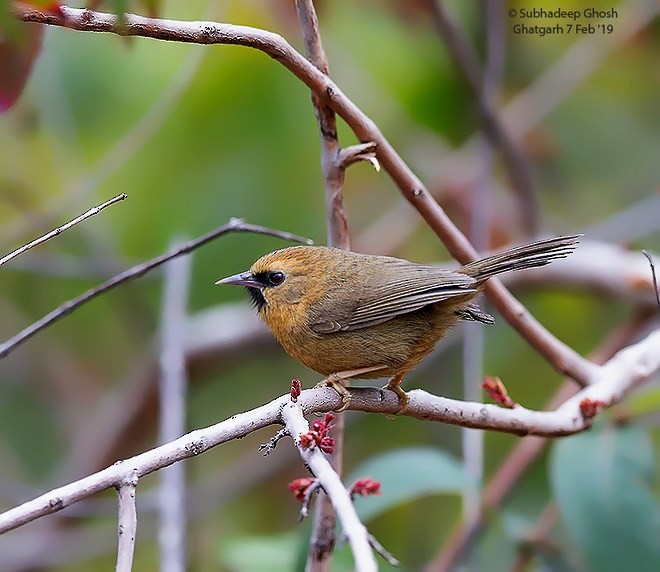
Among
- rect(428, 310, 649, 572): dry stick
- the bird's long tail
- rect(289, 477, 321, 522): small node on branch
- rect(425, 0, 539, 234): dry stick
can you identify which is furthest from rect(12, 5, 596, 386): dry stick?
rect(425, 0, 539, 234): dry stick

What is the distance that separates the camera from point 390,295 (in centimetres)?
330

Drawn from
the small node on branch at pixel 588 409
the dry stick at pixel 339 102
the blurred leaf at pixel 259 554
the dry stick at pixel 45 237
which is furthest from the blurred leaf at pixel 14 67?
the blurred leaf at pixel 259 554

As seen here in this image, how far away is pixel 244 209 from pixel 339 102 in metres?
3.19

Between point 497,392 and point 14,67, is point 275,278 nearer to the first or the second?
point 497,392

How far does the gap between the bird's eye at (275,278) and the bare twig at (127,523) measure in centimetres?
160

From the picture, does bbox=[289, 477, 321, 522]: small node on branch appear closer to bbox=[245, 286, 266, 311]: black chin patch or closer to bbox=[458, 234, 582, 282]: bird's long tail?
bbox=[458, 234, 582, 282]: bird's long tail

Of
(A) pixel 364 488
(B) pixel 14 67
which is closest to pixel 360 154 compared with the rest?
(B) pixel 14 67

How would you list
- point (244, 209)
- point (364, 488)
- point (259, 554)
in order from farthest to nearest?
point (244, 209)
point (259, 554)
point (364, 488)

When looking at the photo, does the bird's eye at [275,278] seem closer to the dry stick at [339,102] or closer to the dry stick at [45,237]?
the dry stick at [339,102]

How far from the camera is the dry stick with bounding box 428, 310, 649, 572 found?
4.21 metres

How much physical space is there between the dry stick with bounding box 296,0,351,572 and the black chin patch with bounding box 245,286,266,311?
44 centimetres

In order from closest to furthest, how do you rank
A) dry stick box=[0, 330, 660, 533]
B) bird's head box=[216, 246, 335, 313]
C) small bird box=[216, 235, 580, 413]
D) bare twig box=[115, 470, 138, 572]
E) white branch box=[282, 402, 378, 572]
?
white branch box=[282, 402, 378, 572] < bare twig box=[115, 470, 138, 572] < dry stick box=[0, 330, 660, 533] < small bird box=[216, 235, 580, 413] < bird's head box=[216, 246, 335, 313]

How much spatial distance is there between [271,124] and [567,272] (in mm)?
2115

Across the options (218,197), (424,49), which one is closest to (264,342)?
(218,197)
